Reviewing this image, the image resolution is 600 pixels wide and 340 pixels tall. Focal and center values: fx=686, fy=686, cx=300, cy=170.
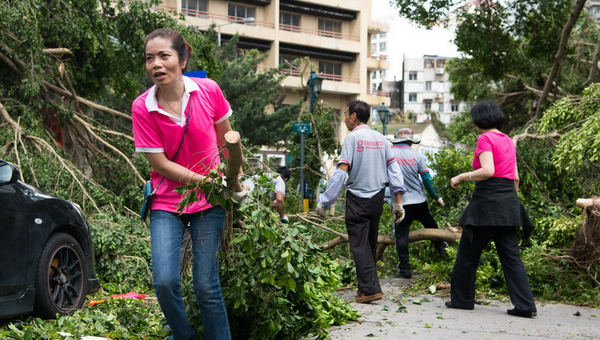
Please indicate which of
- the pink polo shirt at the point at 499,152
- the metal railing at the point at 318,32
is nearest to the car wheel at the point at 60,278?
the pink polo shirt at the point at 499,152

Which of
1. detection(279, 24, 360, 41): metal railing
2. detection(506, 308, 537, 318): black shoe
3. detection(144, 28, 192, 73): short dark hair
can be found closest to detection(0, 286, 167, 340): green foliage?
detection(144, 28, 192, 73): short dark hair

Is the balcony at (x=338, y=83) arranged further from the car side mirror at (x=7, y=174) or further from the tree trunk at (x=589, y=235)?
the car side mirror at (x=7, y=174)

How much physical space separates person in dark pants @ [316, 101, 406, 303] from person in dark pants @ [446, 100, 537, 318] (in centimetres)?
86

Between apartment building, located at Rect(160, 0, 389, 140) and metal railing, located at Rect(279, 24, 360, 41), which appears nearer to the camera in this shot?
apartment building, located at Rect(160, 0, 389, 140)

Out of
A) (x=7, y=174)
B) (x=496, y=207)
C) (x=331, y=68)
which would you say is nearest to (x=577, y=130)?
(x=496, y=207)

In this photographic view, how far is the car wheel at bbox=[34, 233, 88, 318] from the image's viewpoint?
539cm

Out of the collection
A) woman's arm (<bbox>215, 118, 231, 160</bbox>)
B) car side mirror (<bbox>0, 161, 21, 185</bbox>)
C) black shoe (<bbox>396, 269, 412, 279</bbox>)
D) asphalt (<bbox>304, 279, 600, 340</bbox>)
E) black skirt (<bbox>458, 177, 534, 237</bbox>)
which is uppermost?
woman's arm (<bbox>215, 118, 231, 160</bbox>)

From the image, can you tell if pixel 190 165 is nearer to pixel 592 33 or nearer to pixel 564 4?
pixel 564 4

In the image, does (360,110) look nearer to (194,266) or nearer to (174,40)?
(174,40)

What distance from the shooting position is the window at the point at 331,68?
182 feet

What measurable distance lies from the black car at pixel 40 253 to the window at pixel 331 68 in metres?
A: 49.5

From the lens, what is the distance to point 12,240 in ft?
A: 16.8

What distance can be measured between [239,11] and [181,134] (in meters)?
49.9

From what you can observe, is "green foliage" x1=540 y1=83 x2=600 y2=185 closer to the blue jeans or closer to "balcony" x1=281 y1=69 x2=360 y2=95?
the blue jeans
